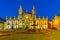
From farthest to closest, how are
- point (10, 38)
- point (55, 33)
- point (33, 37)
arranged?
point (55, 33) → point (33, 37) → point (10, 38)

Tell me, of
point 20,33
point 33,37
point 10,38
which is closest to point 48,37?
point 33,37

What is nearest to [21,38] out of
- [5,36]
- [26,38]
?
[26,38]

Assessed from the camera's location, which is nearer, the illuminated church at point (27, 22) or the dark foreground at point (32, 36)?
the dark foreground at point (32, 36)

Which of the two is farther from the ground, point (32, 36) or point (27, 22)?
point (27, 22)

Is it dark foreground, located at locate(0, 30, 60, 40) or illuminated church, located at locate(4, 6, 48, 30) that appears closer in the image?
dark foreground, located at locate(0, 30, 60, 40)

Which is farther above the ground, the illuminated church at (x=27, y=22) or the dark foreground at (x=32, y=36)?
the illuminated church at (x=27, y=22)

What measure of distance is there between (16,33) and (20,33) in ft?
0.21

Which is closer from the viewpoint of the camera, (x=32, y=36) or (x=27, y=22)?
(x=32, y=36)

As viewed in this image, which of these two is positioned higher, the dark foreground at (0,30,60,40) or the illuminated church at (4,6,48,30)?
the illuminated church at (4,6,48,30)

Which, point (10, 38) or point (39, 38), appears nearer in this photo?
point (10, 38)

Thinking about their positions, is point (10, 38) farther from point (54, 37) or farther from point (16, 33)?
point (54, 37)

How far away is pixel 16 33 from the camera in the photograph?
2.45 m

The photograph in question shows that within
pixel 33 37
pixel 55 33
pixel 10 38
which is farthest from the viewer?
pixel 55 33

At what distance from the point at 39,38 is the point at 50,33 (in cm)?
25
